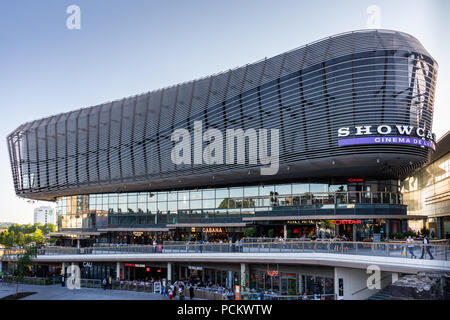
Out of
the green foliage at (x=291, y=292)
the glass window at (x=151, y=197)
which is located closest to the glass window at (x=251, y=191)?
the glass window at (x=151, y=197)

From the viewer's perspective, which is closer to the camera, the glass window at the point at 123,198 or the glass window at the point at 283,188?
the glass window at the point at 283,188

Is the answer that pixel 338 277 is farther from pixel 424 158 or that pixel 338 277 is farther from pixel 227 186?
pixel 227 186

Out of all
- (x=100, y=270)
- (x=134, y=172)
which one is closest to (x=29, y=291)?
(x=100, y=270)

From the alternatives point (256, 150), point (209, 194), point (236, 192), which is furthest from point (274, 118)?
point (209, 194)

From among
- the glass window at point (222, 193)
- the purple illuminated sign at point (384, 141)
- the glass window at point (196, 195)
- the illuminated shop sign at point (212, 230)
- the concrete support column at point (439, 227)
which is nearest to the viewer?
the purple illuminated sign at point (384, 141)

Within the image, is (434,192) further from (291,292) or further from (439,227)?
(291,292)

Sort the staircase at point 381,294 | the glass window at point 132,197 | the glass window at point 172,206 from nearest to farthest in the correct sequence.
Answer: the staircase at point 381,294, the glass window at point 172,206, the glass window at point 132,197

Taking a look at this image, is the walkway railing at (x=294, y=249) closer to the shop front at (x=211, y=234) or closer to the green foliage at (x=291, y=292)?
the green foliage at (x=291, y=292)

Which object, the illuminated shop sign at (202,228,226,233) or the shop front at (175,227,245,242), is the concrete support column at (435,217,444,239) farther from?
the illuminated shop sign at (202,228,226,233)

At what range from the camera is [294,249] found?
2981 centimetres

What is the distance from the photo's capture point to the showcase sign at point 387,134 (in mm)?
34156

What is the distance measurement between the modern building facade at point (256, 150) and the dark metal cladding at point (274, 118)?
0.12 metres

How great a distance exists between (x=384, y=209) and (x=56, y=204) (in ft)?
171

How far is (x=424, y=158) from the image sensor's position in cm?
3672
